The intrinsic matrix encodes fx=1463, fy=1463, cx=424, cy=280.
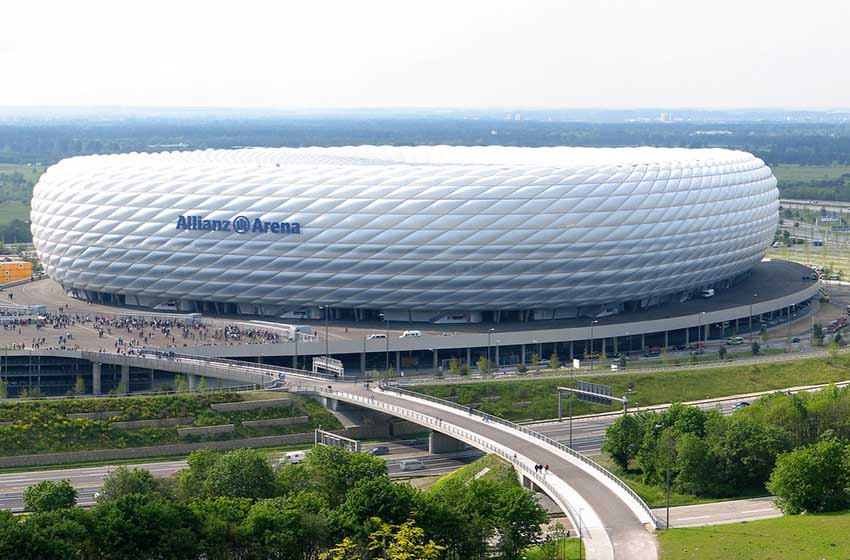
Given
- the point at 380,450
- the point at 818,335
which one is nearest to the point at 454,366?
the point at 380,450

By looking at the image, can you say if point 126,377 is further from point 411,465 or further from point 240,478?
point 240,478

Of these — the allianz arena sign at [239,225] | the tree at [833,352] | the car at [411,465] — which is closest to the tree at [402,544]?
the car at [411,465]

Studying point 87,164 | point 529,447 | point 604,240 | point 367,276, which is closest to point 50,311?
point 87,164

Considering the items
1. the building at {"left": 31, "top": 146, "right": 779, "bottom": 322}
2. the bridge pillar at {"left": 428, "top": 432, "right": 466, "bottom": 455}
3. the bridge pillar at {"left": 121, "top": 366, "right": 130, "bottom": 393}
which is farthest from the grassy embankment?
the building at {"left": 31, "top": 146, "right": 779, "bottom": 322}

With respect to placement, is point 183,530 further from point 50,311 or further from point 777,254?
point 777,254

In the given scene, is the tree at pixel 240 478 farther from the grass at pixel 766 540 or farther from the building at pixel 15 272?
the building at pixel 15 272
